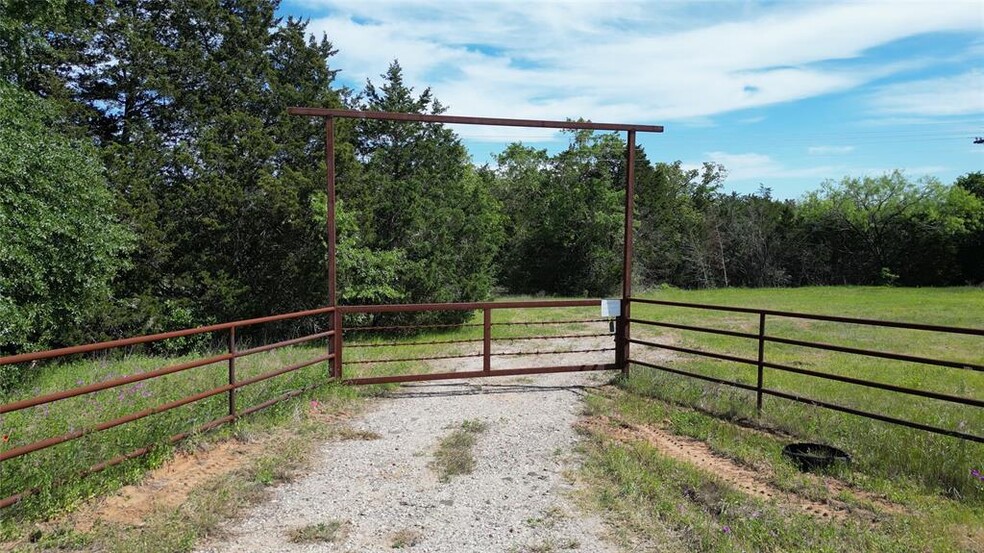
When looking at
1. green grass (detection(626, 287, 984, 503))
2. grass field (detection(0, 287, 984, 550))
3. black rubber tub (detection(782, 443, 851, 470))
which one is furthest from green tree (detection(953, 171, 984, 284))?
black rubber tub (detection(782, 443, 851, 470))

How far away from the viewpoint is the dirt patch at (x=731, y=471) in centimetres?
400

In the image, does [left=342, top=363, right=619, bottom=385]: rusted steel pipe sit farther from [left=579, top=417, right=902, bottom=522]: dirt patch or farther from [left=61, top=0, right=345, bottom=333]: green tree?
[left=61, top=0, right=345, bottom=333]: green tree

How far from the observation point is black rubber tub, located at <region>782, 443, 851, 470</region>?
15.6ft

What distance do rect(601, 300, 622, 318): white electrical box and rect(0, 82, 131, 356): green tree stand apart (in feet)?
31.3

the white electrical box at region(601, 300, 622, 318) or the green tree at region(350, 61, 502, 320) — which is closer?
the white electrical box at region(601, 300, 622, 318)

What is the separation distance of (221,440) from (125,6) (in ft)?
65.6

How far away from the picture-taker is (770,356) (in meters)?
11.6

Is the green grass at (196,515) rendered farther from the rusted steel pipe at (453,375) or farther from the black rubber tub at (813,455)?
the black rubber tub at (813,455)

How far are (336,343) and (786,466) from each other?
523 centimetres

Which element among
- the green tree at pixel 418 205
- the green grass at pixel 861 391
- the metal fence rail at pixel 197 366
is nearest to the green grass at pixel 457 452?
the metal fence rail at pixel 197 366

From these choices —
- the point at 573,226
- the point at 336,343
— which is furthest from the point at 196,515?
the point at 573,226

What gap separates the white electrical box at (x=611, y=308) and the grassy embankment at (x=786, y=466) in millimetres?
953

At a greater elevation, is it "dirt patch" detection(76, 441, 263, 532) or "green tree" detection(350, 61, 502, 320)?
"green tree" detection(350, 61, 502, 320)

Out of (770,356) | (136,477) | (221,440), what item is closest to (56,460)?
(136,477)
